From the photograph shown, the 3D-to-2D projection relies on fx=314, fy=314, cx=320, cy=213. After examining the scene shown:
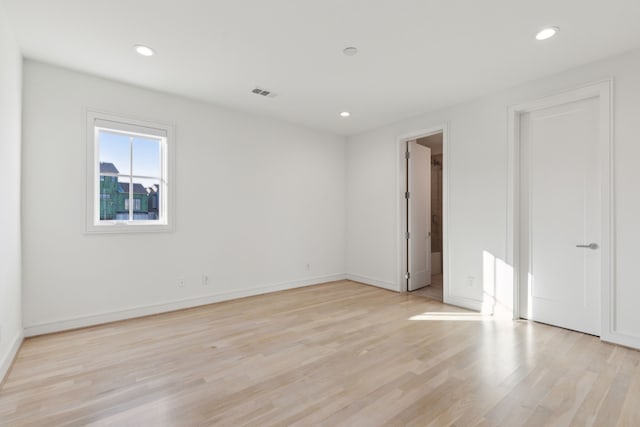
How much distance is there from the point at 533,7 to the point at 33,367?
4.86m

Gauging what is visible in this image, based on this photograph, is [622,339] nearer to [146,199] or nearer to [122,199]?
[146,199]

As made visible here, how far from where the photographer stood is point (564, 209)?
3.46 meters

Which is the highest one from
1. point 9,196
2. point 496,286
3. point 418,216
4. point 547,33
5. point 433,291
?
point 547,33

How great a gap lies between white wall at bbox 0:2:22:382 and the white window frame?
23.3 inches

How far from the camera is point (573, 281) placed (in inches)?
134

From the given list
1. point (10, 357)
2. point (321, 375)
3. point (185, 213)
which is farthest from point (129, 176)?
point (321, 375)

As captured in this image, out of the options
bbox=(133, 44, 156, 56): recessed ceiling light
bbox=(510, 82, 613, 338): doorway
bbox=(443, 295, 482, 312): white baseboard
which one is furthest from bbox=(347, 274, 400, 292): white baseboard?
bbox=(133, 44, 156, 56): recessed ceiling light

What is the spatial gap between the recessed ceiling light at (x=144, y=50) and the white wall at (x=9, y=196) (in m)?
0.91

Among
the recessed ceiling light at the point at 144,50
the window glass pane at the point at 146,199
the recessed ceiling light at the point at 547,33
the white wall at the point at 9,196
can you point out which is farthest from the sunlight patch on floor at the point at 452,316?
the recessed ceiling light at the point at 144,50

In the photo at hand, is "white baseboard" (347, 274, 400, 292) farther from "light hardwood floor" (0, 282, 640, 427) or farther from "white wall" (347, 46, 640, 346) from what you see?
"light hardwood floor" (0, 282, 640, 427)

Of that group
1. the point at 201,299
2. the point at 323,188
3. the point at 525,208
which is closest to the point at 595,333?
the point at 525,208

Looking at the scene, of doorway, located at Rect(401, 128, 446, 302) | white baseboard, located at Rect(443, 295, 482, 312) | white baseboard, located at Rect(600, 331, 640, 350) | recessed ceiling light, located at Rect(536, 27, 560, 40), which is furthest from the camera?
doorway, located at Rect(401, 128, 446, 302)

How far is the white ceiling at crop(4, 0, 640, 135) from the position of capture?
7.86 feet

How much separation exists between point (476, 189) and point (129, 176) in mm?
4430
